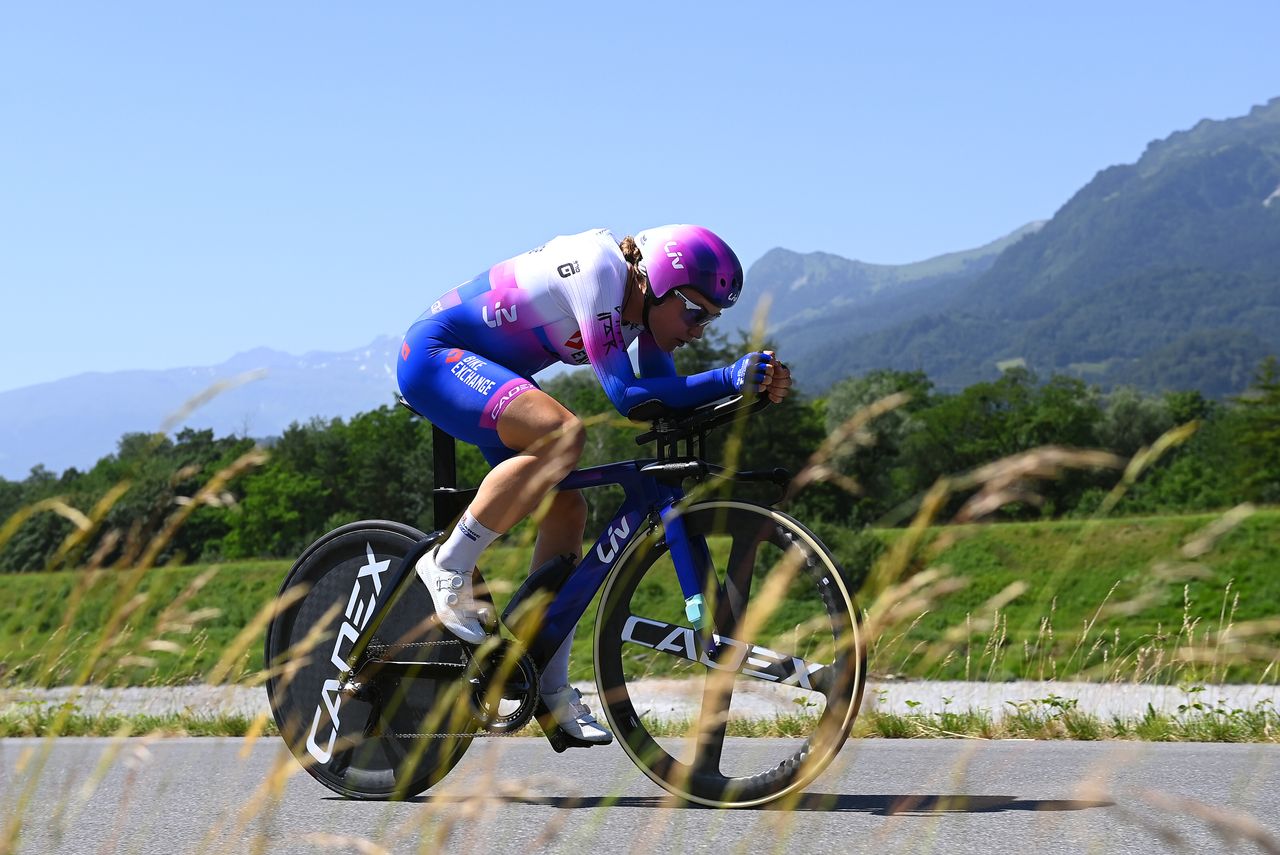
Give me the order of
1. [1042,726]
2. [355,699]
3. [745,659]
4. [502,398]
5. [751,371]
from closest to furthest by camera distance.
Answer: [751,371] < [745,659] < [502,398] < [355,699] < [1042,726]

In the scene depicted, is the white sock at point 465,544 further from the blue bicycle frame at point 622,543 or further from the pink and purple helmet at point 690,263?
the pink and purple helmet at point 690,263

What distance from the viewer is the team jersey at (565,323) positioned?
404cm

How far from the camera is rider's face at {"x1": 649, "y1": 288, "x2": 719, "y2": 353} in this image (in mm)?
4254

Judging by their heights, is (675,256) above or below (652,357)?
above

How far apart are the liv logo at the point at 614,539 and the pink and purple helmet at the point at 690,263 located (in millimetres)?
731

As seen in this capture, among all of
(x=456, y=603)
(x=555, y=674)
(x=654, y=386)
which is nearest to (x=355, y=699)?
(x=456, y=603)

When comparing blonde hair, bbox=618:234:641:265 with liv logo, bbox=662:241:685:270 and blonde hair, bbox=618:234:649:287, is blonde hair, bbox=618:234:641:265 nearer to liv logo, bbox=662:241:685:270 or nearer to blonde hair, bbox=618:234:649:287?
blonde hair, bbox=618:234:649:287

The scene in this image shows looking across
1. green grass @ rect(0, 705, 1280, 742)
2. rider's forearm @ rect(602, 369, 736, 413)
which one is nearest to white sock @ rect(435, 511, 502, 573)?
rider's forearm @ rect(602, 369, 736, 413)

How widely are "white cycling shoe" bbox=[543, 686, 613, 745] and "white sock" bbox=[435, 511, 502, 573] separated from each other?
1.63ft

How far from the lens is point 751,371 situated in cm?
380

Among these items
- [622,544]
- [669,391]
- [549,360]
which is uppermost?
[549,360]

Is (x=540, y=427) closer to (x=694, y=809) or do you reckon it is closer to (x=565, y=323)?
(x=565, y=323)

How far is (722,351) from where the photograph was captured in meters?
58.6

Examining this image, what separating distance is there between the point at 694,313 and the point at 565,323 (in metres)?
0.42
